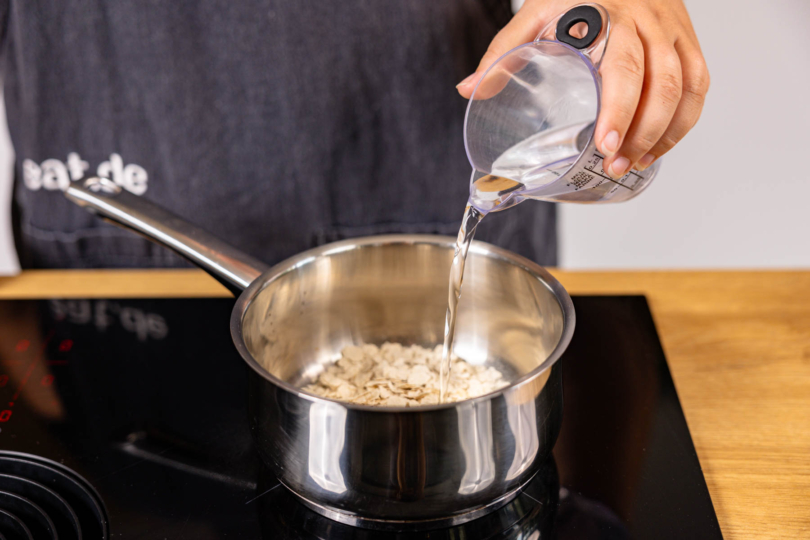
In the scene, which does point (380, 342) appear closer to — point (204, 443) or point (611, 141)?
point (204, 443)

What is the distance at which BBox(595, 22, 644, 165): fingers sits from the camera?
475 mm

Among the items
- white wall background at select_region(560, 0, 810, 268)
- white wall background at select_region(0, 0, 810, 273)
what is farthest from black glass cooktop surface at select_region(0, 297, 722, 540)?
white wall background at select_region(560, 0, 810, 268)

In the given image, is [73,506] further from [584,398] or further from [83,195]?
[584,398]

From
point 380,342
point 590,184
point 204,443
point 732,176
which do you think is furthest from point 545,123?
point 732,176

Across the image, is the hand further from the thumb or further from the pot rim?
the pot rim

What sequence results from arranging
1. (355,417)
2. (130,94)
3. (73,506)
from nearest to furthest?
(355,417) < (73,506) < (130,94)

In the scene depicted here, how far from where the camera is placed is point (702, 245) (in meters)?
1.70

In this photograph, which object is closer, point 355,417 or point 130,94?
point 355,417

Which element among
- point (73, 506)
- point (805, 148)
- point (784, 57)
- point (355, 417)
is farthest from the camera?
point (805, 148)

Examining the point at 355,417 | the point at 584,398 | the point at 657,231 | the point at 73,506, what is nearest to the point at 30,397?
the point at 73,506

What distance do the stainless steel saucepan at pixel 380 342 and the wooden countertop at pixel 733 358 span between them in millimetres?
171

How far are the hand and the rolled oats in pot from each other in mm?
253

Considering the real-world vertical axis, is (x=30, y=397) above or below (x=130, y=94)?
below

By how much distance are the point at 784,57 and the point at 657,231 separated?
492 millimetres
